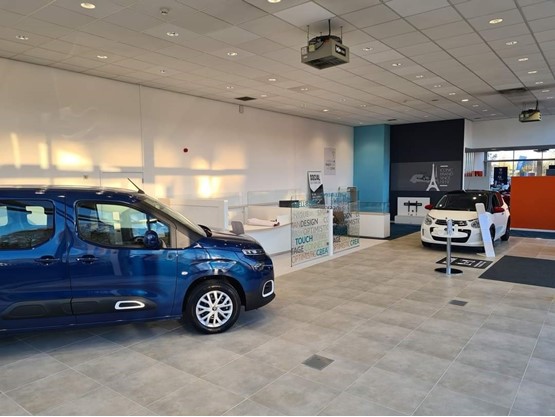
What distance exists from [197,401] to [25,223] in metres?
2.16

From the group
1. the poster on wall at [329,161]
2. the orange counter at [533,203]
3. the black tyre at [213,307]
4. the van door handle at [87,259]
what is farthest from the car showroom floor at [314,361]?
the poster on wall at [329,161]

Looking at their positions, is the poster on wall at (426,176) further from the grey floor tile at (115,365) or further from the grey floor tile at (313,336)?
the grey floor tile at (115,365)

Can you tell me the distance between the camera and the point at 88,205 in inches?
147

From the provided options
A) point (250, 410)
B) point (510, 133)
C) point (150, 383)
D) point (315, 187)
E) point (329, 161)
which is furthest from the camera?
point (329, 161)

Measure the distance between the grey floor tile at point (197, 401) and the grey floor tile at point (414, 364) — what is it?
1312mm

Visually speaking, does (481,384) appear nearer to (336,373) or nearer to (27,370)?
(336,373)

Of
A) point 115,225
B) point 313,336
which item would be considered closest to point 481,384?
point 313,336

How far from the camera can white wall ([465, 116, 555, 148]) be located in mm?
13227

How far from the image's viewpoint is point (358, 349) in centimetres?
374

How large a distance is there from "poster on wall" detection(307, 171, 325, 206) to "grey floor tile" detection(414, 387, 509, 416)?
1040 cm

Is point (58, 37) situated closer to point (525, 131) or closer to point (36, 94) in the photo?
point (36, 94)

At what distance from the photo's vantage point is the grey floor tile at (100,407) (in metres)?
2.71

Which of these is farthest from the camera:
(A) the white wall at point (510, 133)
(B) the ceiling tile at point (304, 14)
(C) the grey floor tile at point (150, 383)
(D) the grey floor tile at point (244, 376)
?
(A) the white wall at point (510, 133)

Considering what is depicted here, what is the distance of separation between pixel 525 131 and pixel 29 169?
1445 centimetres
